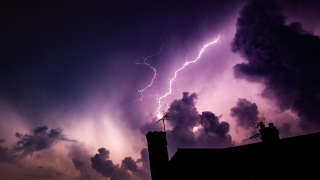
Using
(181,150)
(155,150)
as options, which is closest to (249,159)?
(181,150)

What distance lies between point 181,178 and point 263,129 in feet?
20.3

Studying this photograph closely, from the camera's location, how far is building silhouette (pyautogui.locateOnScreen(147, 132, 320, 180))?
1401 centimetres

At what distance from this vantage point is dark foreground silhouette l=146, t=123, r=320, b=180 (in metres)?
14.0

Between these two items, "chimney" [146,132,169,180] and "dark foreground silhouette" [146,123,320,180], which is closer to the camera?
"dark foreground silhouette" [146,123,320,180]

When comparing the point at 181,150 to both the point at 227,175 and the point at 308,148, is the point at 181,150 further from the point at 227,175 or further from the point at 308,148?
the point at 308,148

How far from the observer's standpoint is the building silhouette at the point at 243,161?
46.0 ft

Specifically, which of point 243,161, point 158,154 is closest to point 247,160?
point 243,161

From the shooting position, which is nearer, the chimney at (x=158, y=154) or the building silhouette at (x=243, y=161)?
the building silhouette at (x=243, y=161)

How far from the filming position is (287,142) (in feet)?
49.8

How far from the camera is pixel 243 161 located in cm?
1534

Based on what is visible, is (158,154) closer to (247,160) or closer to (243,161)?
(243,161)

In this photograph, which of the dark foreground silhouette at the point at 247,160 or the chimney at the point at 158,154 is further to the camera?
the chimney at the point at 158,154

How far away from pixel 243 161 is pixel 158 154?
5423mm

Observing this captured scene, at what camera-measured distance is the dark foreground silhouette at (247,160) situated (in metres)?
14.0
